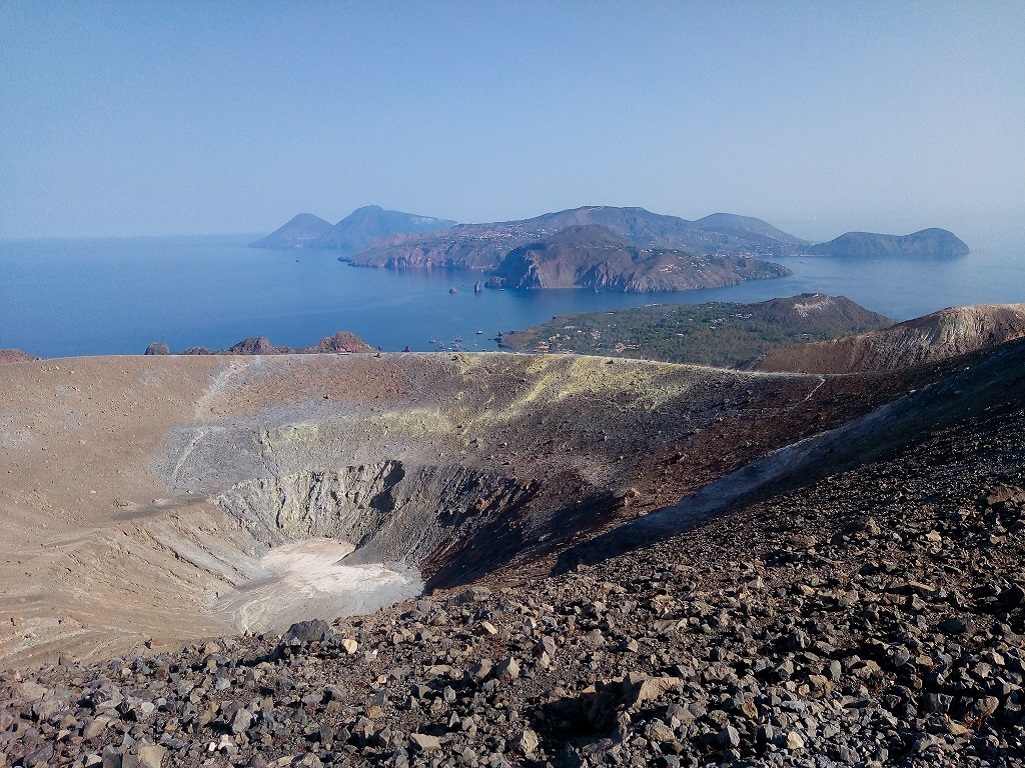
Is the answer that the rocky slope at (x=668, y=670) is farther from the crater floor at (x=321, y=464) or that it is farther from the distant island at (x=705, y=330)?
the distant island at (x=705, y=330)

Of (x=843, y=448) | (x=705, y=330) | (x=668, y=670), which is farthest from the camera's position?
(x=705, y=330)

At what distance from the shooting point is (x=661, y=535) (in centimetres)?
1819

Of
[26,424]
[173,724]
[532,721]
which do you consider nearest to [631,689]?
[532,721]

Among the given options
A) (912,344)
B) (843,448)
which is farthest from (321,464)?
(912,344)

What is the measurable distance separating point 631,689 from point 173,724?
627 cm

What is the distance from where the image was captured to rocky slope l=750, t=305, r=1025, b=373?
55.2 m

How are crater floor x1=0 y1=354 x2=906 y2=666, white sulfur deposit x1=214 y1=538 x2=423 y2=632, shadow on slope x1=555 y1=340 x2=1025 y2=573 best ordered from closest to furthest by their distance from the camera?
shadow on slope x1=555 y1=340 x2=1025 y2=573
crater floor x1=0 y1=354 x2=906 y2=666
white sulfur deposit x1=214 y1=538 x2=423 y2=632

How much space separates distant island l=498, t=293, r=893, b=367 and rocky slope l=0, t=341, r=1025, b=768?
9594 centimetres

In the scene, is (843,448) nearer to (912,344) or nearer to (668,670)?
(668,670)

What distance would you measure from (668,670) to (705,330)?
127m

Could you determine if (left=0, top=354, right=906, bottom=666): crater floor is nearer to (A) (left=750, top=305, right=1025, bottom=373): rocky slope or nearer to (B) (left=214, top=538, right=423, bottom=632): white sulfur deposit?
(B) (left=214, top=538, right=423, bottom=632): white sulfur deposit

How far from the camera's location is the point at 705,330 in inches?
5037

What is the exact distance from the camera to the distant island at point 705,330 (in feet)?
374

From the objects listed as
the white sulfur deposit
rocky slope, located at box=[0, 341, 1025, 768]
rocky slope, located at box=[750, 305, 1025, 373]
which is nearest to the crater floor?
the white sulfur deposit
